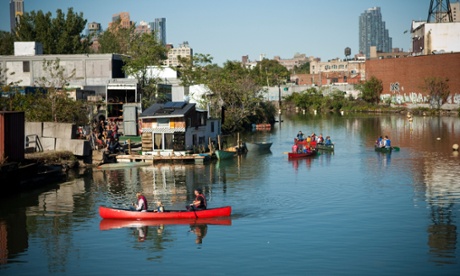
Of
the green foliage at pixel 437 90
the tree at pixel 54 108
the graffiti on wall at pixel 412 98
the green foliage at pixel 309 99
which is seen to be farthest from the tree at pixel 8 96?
the green foliage at pixel 309 99

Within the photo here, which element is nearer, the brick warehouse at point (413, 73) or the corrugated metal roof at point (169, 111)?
the corrugated metal roof at point (169, 111)

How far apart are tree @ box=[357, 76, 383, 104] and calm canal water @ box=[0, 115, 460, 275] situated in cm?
7773

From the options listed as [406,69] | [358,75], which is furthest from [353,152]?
[358,75]

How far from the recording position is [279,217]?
36875 millimetres

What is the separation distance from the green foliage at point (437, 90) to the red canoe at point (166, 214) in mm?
92585

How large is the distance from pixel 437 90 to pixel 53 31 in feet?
230

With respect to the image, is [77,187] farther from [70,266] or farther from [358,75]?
[358,75]

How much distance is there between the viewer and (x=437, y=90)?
121250 millimetres

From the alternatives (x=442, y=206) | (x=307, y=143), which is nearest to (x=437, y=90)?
(x=307, y=143)

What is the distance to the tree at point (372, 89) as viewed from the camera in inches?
5394

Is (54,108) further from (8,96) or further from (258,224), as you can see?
(258,224)

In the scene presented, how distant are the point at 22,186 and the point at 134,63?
3862 cm

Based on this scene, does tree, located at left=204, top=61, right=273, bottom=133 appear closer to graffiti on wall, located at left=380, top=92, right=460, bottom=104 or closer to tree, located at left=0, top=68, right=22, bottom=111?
tree, located at left=0, top=68, right=22, bottom=111

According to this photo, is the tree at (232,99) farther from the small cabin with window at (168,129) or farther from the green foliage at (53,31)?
the green foliage at (53,31)
